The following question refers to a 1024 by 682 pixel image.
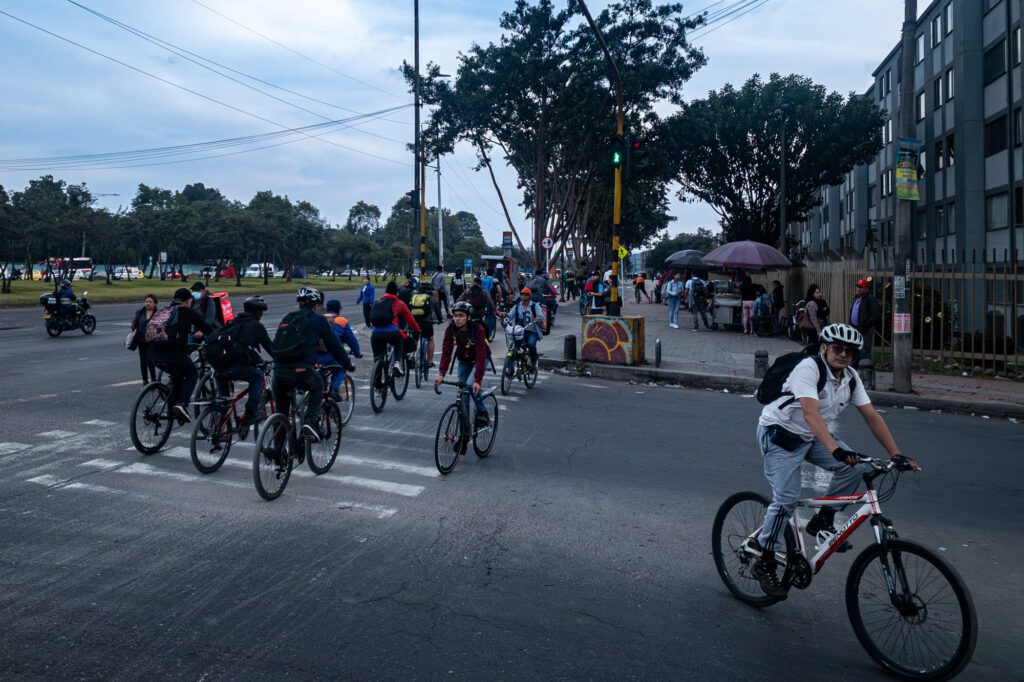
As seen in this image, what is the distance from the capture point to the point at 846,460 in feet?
13.9

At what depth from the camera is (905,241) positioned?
13828mm

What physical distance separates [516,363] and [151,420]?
6.62 meters

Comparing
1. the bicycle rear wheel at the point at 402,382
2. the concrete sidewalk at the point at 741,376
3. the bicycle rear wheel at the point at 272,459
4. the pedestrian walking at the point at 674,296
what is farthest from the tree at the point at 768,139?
the bicycle rear wheel at the point at 272,459

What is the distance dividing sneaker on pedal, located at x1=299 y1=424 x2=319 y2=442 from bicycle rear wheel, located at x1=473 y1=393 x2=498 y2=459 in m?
1.70

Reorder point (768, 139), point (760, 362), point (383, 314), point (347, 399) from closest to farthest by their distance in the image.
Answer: point (347, 399) < point (383, 314) < point (760, 362) < point (768, 139)

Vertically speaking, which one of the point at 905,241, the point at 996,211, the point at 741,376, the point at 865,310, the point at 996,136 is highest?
the point at 996,136

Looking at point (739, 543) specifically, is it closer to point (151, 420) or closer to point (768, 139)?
point (151, 420)

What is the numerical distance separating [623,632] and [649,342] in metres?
18.2

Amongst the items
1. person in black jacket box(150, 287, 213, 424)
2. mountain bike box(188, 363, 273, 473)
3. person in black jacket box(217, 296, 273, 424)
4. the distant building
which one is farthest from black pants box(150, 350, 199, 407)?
the distant building

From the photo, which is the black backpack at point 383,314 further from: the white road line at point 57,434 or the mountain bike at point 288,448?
the white road line at point 57,434

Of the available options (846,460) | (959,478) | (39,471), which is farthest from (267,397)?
(959,478)

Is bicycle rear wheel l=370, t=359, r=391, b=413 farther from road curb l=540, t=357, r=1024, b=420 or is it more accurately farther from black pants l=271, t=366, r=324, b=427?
road curb l=540, t=357, r=1024, b=420

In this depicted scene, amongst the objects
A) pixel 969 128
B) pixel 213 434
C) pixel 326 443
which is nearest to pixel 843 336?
pixel 326 443

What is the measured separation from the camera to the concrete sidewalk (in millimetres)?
13297
